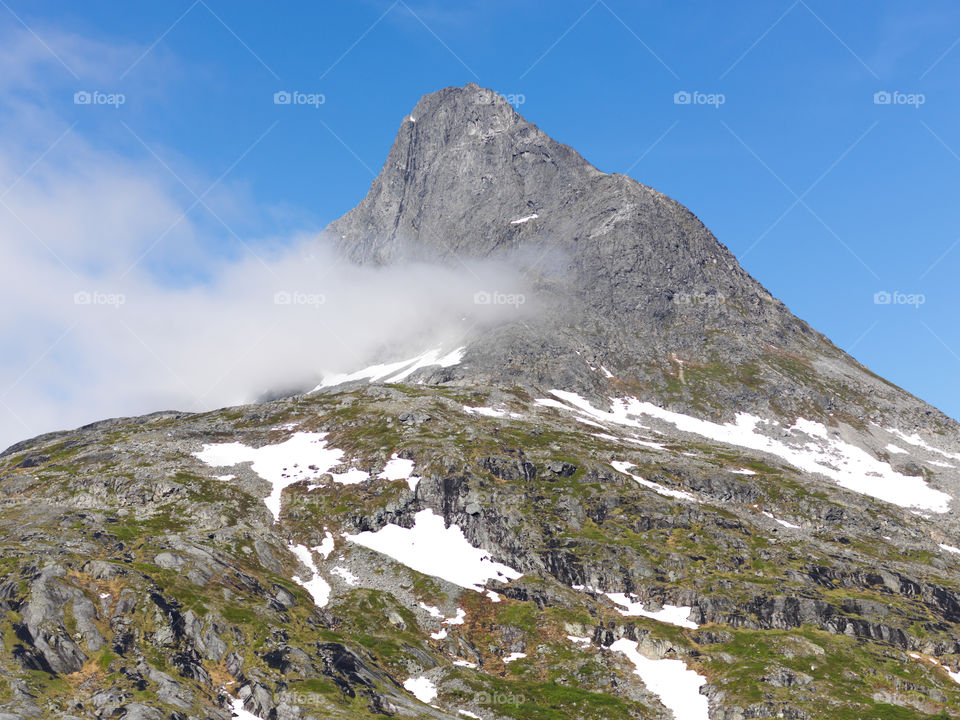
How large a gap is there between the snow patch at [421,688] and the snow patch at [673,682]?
28.3 m

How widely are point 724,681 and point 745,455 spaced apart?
103 meters

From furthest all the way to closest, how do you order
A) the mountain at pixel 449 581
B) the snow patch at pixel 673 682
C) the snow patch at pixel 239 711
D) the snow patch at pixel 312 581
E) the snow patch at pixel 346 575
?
the snow patch at pixel 346 575 < the snow patch at pixel 312 581 < the snow patch at pixel 673 682 < the mountain at pixel 449 581 < the snow patch at pixel 239 711

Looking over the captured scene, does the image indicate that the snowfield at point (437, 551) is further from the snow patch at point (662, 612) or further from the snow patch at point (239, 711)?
the snow patch at point (239, 711)

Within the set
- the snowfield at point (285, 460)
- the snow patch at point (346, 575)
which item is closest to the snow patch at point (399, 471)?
the snowfield at point (285, 460)

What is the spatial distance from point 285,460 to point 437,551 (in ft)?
145

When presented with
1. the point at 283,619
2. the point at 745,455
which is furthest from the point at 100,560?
the point at 745,455

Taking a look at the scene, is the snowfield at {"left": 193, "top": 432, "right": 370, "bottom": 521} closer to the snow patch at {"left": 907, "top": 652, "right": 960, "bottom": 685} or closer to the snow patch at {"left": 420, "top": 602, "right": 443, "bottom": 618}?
the snow patch at {"left": 420, "top": 602, "right": 443, "bottom": 618}

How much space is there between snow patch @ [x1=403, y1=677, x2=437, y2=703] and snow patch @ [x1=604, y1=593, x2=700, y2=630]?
117ft

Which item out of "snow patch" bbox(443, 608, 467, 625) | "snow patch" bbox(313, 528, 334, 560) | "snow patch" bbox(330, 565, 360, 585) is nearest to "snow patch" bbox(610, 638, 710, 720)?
"snow patch" bbox(443, 608, 467, 625)

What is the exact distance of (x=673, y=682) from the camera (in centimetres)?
10562

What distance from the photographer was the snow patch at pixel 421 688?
96.9 metres

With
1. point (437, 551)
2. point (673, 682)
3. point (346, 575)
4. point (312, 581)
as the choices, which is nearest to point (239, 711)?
point (312, 581)

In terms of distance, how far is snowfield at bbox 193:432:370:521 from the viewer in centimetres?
14825

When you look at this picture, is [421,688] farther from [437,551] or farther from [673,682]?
[673,682]
